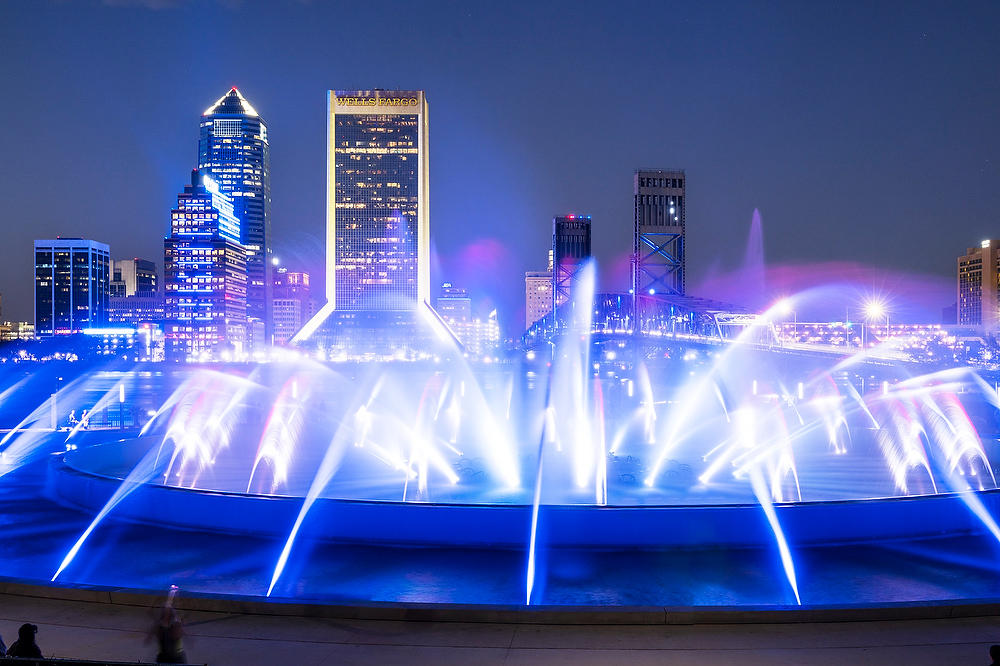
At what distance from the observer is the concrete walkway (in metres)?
6.15

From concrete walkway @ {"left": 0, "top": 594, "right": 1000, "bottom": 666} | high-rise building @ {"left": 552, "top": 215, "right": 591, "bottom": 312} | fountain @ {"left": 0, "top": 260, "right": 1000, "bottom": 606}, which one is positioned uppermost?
high-rise building @ {"left": 552, "top": 215, "right": 591, "bottom": 312}

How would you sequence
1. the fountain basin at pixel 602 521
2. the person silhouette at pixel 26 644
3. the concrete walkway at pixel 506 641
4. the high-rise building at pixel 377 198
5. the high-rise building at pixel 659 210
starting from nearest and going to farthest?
the person silhouette at pixel 26 644 → the concrete walkway at pixel 506 641 → the fountain basin at pixel 602 521 → the high-rise building at pixel 659 210 → the high-rise building at pixel 377 198

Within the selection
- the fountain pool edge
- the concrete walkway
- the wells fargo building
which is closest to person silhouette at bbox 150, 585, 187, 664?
the concrete walkway

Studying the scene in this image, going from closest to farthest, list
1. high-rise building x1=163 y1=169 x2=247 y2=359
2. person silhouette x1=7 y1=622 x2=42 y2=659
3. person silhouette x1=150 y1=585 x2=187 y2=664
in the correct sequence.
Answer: person silhouette x1=7 y1=622 x2=42 y2=659 → person silhouette x1=150 y1=585 x2=187 y2=664 → high-rise building x1=163 y1=169 x2=247 y2=359

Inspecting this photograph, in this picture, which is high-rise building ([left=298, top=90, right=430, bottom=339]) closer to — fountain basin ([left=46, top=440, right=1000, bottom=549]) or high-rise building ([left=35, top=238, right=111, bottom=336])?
high-rise building ([left=35, top=238, right=111, bottom=336])

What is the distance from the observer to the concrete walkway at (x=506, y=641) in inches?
242

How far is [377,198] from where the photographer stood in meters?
148

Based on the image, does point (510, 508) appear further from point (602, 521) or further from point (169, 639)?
point (169, 639)

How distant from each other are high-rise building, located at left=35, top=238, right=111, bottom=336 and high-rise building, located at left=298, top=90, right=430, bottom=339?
74102 mm

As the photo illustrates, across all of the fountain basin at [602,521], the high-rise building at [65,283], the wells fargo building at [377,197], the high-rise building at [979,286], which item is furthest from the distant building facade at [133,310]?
the fountain basin at [602,521]

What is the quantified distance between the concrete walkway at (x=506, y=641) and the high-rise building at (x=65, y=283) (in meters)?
196

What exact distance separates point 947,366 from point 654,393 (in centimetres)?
1855

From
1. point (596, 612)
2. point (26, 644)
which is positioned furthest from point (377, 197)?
point (26, 644)

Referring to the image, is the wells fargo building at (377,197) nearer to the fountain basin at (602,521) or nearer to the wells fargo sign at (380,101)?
the wells fargo sign at (380,101)
